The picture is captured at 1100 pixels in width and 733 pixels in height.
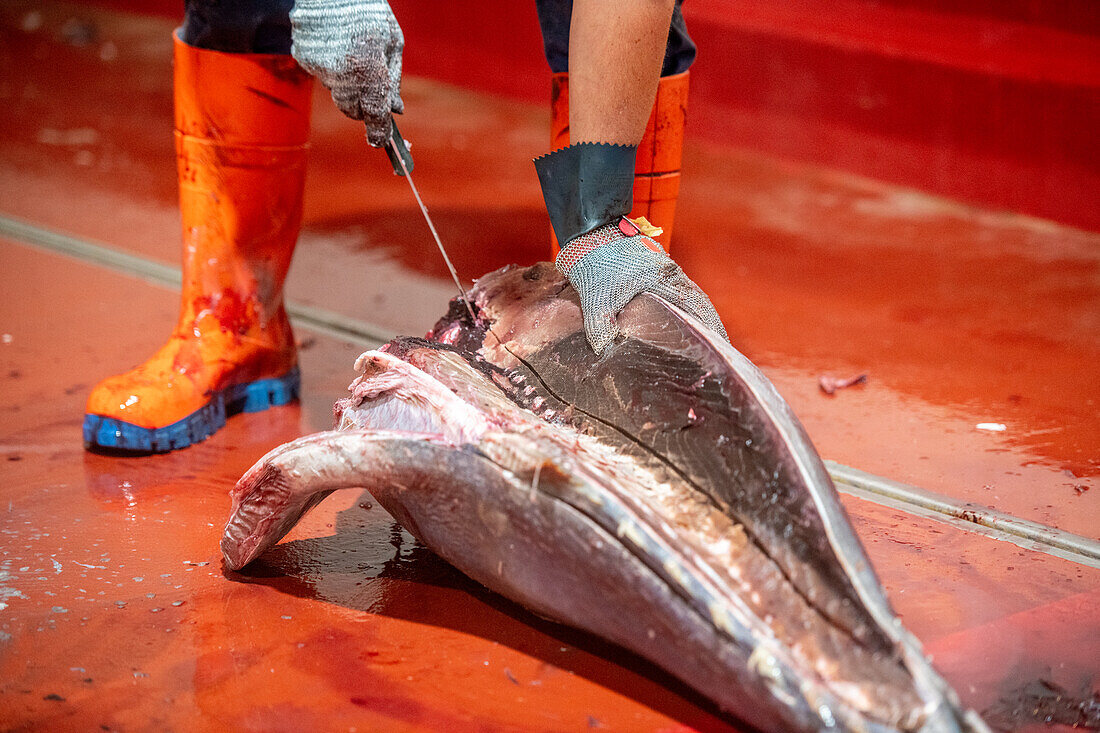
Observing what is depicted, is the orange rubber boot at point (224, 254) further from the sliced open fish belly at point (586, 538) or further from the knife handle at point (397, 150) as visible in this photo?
the sliced open fish belly at point (586, 538)

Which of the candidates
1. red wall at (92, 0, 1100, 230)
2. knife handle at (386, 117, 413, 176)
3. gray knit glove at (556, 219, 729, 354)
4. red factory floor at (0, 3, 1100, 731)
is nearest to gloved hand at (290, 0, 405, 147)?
knife handle at (386, 117, 413, 176)

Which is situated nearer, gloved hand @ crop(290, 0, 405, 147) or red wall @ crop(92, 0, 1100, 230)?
gloved hand @ crop(290, 0, 405, 147)

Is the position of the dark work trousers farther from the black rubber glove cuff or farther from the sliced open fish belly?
the sliced open fish belly

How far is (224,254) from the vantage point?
2.12 metres

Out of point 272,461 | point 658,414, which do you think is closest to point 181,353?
point 272,461

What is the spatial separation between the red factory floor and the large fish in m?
0.11

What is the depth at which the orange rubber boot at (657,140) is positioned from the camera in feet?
6.57

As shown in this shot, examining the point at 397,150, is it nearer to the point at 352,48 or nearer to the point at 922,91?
the point at 352,48

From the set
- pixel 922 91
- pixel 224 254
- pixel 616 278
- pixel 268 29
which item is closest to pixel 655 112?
pixel 616 278

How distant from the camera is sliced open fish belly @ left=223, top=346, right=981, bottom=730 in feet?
3.64

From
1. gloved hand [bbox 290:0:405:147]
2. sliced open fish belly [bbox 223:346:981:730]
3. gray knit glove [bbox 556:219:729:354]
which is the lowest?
sliced open fish belly [bbox 223:346:981:730]

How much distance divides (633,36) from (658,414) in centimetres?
59

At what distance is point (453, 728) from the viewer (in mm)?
1225

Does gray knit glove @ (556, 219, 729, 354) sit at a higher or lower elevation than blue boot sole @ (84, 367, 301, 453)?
higher
